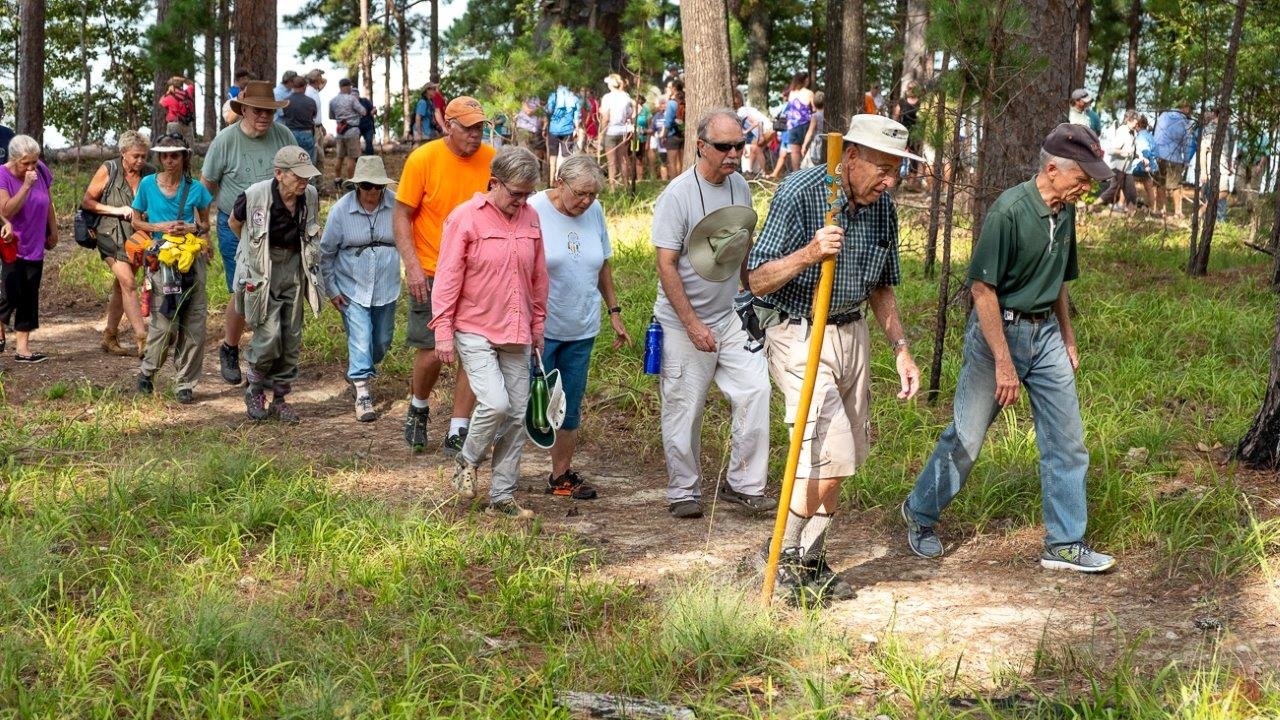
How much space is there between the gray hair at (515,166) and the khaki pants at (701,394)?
3.25 feet

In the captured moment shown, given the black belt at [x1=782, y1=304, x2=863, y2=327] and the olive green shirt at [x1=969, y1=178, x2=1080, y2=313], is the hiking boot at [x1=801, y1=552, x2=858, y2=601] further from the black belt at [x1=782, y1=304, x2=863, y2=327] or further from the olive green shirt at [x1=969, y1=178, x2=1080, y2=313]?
the olive green shirt at [x1=969, y1=178, x2=1080, y2=313]

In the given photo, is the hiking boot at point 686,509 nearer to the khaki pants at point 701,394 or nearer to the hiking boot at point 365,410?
the khaki pants at point 701,394

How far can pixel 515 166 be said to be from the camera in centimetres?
612

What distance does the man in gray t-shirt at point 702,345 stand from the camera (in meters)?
6.21

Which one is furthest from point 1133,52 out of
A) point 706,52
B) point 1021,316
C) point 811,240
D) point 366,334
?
point 811,240

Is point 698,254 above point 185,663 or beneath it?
above

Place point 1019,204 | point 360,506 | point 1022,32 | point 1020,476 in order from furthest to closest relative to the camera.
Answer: point 1022,32
point 1020,476
point 360,506
point 1019,204

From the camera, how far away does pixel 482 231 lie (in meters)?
6.30

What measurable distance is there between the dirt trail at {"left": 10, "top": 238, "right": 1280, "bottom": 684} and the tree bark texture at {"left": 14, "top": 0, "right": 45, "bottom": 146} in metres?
12.1

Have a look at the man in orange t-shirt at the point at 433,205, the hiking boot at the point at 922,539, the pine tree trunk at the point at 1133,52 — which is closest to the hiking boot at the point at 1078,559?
the hiking boot at the point at 922,539

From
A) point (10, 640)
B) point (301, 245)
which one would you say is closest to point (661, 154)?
point (301, 245)

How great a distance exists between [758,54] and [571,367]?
19.4 m

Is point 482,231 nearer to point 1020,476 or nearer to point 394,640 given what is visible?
point 394,640

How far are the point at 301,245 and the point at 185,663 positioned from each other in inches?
170
